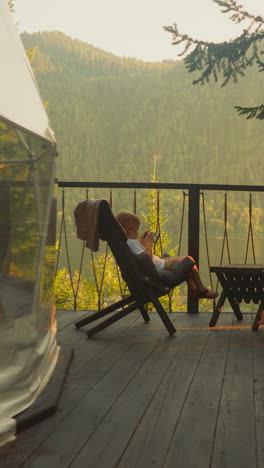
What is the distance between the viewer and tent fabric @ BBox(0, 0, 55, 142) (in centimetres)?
253

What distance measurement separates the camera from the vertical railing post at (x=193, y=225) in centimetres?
513

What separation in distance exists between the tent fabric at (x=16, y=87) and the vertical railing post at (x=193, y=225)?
2.14 m

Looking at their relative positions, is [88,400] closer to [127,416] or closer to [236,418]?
[127,416]

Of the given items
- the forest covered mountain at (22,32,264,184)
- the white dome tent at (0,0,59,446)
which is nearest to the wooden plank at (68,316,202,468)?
the white dome tent at (0,0,59,446)

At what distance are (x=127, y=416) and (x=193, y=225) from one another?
2.89m

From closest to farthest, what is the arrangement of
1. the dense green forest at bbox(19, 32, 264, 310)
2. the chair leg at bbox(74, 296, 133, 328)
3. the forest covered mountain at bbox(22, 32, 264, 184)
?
the chair leg at bbox(74, 296, 133, 328), the dense green forest at bbox(19, 32, 264, 310), the forest covered mountain at bbox(22, 32, 264, 184)

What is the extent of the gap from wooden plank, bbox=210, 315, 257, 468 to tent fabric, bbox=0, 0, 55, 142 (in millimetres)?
1451

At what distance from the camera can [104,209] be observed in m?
3.96

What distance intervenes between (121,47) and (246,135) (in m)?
28.0

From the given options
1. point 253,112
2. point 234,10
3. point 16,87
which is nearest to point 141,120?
point 234,10

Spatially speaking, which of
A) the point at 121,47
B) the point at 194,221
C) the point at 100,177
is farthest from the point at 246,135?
the point at 194,221

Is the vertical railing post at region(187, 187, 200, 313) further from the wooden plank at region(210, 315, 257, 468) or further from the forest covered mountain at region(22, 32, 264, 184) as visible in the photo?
the forest covered mountain at region(22, 32, 264, 184)

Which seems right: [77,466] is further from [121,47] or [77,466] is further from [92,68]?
[121,47]

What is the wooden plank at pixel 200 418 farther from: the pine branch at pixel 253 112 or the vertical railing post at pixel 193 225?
the pine branch at pixel 253 112
